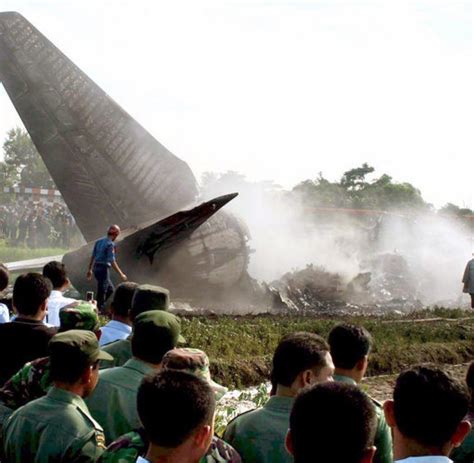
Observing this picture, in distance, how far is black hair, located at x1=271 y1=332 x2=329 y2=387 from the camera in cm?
399

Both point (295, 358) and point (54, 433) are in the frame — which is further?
point (295, 358)

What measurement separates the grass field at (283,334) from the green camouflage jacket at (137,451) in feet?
22.4

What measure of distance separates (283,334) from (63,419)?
9695 mm

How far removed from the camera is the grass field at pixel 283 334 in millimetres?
10781

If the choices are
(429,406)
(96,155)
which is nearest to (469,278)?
(96,155)

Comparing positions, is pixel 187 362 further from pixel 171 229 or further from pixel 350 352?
pixel 171 229

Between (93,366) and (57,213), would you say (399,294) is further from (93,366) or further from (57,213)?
(93,366)

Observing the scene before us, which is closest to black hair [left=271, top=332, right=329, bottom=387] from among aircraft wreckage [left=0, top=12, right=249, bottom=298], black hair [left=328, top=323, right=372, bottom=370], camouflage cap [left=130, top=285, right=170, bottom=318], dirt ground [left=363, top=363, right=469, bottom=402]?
black hair [left=328, top=323, right=372, bottom=370]

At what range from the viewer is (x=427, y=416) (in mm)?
3287

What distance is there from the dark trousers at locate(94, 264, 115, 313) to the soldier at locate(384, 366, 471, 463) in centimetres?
1106

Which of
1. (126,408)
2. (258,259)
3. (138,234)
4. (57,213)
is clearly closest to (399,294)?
(258,259)

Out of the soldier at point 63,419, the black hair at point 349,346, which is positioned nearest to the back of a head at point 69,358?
the soldier at point 63,419

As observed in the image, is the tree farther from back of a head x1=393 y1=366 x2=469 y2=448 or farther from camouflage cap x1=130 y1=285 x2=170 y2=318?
back of a head x1=393 y1=366 x2=469 y2=448

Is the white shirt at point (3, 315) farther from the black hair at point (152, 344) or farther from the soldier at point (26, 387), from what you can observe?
the black hair at point (152, 344)
